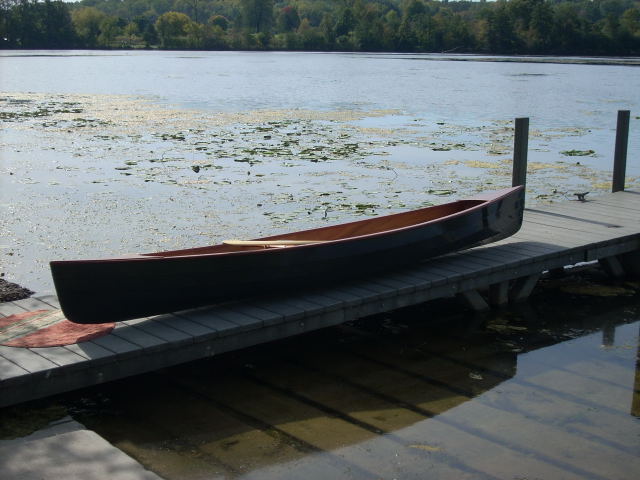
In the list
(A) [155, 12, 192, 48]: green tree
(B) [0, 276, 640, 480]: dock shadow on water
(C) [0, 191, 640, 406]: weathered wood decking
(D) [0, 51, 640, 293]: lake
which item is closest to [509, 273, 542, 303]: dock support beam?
(C) [0, 191, 640, 406]: weathered wood decking

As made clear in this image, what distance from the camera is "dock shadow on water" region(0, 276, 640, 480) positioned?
387 centimetres

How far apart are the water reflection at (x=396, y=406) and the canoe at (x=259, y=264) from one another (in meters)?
0.49

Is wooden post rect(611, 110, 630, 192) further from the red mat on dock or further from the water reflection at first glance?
the red mat on dock

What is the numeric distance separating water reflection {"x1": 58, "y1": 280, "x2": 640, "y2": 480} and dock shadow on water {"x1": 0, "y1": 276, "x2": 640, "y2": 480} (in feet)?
0.03

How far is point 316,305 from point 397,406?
2.66 feet

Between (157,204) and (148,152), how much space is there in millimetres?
4387

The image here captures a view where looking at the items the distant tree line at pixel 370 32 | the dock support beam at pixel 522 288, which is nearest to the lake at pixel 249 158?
the dock support beam at pixel 522 288

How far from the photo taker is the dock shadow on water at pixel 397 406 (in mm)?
3869

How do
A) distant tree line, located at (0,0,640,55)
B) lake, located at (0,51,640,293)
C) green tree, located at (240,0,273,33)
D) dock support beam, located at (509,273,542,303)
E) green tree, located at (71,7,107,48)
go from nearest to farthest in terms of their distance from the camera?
dock support beam, located at (509,273,542,303), lake, located at (0,51,640,293), distant tree line, located at (0,0,640,55), green tree, located at (71,7,107,48), green tree, located at (240,0,273,33)

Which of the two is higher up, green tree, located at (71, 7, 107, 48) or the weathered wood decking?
green tree, located at (71, 7, 107, 48)

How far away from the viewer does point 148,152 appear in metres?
13.9

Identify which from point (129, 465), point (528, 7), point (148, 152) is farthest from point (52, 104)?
point (528, 7)

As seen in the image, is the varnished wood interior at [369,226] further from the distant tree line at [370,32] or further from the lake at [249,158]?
the distant tree line at [370,32]

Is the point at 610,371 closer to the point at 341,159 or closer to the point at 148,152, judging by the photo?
the point at 341,159
